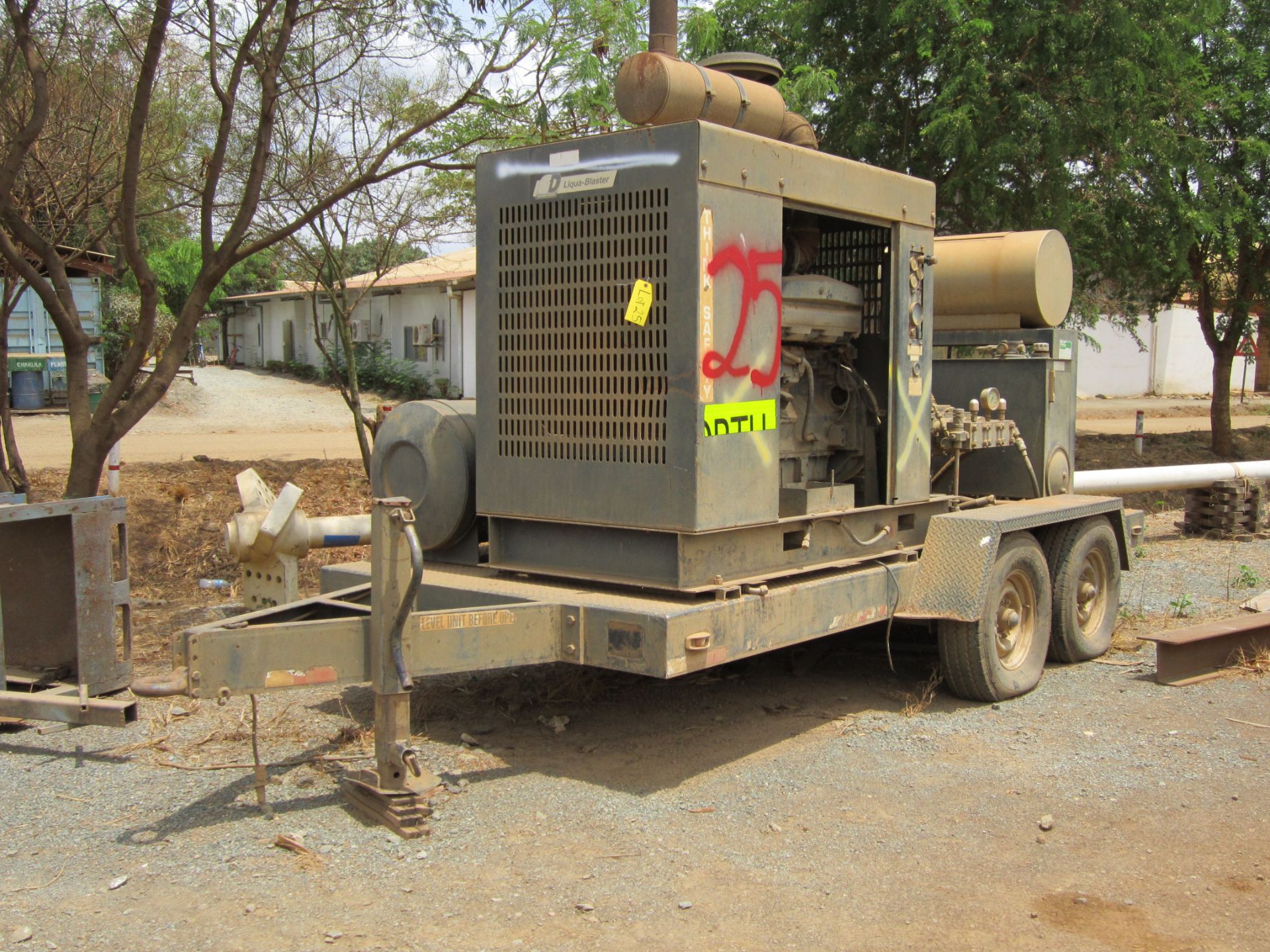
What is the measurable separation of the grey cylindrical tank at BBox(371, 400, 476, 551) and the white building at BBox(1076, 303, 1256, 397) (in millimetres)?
37610

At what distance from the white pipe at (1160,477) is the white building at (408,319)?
1902 centimetres

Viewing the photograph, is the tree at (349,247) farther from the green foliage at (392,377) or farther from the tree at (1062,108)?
the green foliage at (392,377)

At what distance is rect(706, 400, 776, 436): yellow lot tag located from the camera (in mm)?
5266

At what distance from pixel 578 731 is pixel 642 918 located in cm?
199

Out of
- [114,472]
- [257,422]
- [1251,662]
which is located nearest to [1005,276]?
[1251,662]

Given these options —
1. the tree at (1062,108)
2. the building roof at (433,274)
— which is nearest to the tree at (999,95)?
the tree at (1062,108)

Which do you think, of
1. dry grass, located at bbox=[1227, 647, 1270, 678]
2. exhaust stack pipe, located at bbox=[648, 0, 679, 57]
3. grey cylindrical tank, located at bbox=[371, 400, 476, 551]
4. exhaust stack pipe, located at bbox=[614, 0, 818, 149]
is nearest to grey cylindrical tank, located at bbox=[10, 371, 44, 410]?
grey cylindrical tank, located at bbox=[371, 400, 476, 551]

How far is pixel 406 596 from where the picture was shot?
4.55 meters

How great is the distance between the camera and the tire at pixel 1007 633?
21.0ft

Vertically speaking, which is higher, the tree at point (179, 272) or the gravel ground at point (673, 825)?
the tree at point (179, 272)

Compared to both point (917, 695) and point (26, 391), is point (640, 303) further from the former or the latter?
point (26, 391)

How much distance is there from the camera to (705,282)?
Result: 17.0ft

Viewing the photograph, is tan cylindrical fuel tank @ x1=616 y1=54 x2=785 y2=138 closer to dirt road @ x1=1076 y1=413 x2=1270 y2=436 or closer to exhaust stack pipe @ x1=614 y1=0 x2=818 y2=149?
exhaust stack pipe @ x1=614 y1=0 x2=818 y2=149

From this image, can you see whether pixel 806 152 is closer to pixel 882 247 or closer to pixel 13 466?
pixel 882 247
